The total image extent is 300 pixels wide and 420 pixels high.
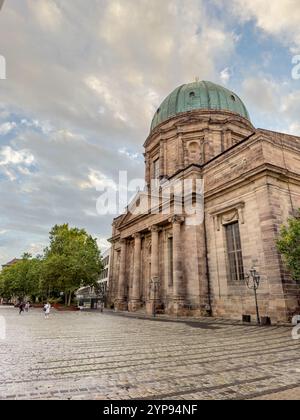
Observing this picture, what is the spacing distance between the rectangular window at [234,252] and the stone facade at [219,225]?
8.2 inches

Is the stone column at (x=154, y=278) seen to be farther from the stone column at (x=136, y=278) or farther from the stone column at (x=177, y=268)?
the stone column at (x=136, y=278)

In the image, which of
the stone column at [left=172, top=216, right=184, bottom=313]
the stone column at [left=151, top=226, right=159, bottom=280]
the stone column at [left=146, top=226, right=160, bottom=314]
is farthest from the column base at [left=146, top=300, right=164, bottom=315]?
the stone column at [left=172, top=216, right=184, bottom=313]

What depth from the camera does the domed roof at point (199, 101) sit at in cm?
3195

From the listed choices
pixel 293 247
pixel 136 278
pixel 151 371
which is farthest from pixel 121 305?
pixel 151 371

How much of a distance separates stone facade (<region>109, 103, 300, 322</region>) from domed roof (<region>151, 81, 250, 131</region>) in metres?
1.47

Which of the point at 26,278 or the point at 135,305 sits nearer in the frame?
the point at 135,305

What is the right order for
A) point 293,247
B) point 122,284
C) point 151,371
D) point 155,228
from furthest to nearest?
point 122,284 < point 155,228 < point 293,247 < point 151,371

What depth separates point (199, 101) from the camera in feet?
105

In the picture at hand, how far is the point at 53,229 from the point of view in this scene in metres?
44.3

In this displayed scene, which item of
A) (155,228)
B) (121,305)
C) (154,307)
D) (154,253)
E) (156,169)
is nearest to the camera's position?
(154,307)

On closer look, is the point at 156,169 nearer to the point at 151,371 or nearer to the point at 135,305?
the point at 135,305

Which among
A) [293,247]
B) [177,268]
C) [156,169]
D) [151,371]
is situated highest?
[156,169]

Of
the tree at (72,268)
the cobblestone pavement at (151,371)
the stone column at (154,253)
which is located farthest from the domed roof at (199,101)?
the cobblestone pavement at (151,371)

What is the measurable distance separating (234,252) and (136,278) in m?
12.0
